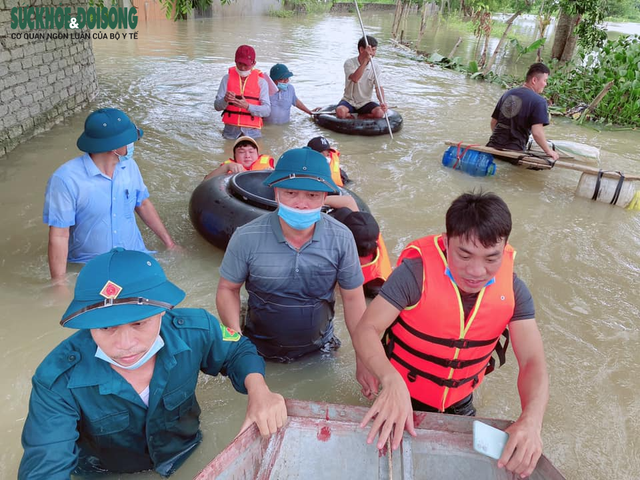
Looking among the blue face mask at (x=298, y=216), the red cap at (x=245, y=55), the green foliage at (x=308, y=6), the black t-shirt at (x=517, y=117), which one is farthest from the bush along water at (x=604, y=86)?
the green foliage at (x=308, y=6)

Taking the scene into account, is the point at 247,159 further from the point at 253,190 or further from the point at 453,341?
the point at 453,341

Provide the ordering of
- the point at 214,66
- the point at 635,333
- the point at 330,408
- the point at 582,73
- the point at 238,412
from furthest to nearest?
the point at 214,66
the point at 582,73
the point at 635,333
the point at 238,412
the point at 330,408

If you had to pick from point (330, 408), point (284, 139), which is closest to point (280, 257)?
point (330, 408)

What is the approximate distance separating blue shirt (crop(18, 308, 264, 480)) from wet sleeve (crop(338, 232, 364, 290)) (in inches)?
26.5

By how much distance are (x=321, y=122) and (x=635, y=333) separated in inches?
236

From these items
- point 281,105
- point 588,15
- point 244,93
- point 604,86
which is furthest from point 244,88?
point 588,15

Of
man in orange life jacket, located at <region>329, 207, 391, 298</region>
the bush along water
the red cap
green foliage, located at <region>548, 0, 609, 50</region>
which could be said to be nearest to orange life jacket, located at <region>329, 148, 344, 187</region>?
man in orange life jacket, located at <region>329, 207, 391, 298</region>

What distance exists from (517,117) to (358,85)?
294 centimetres

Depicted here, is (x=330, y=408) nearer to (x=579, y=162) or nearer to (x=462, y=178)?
(x=462, y=178)

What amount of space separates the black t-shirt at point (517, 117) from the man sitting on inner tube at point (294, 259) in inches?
194

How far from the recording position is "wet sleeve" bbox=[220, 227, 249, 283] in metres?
2.32

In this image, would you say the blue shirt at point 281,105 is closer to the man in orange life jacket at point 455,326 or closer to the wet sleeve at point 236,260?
the wet sleeve at point 236,260

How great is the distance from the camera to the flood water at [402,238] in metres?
2.85

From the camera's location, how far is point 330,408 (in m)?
1.72
